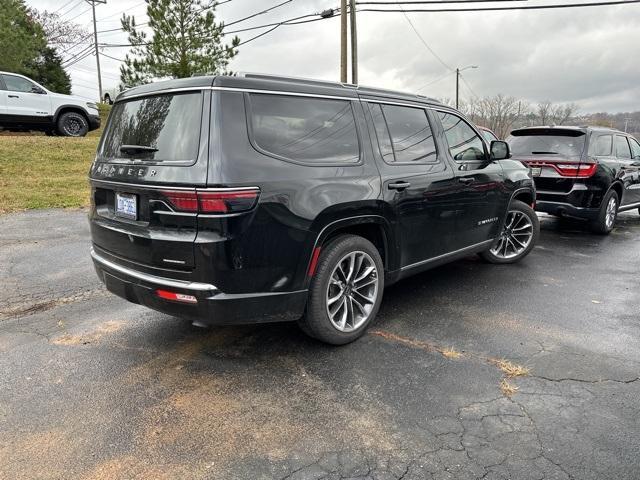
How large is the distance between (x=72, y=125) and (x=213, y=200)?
13.9 meters

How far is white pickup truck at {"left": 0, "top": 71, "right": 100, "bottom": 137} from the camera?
12.6 metres

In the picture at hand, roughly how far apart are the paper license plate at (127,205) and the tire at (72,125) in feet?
41.9

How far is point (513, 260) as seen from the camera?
19.0ft

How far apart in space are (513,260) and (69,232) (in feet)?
20.8

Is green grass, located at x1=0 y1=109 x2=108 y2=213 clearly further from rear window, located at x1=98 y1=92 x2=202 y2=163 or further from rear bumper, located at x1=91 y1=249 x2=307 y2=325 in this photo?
rear bumper, located at x1=91 y1=249 x2=307 y2=325

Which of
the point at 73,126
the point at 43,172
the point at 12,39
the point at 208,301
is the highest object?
the point at 12,39

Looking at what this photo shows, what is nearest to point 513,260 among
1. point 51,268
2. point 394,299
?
point 394,299

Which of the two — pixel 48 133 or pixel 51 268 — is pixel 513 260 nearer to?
pixel 51 268

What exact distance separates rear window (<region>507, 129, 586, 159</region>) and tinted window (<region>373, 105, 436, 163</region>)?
154 inches

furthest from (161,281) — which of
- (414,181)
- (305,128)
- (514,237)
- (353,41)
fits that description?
(353,41)

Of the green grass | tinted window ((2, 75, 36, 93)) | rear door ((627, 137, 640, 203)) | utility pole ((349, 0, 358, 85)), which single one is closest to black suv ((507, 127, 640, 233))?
rear door ((627, 137, 640, 203))

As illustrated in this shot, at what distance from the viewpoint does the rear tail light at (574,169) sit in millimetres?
7023

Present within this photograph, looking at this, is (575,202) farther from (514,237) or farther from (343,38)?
(343,38)

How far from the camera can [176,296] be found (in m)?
2.91
